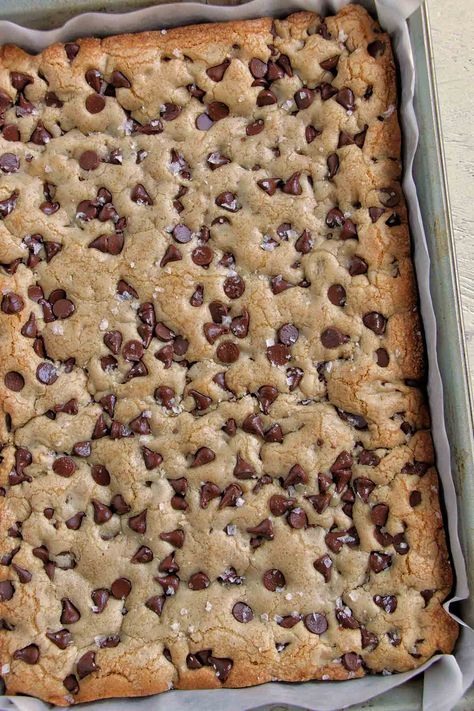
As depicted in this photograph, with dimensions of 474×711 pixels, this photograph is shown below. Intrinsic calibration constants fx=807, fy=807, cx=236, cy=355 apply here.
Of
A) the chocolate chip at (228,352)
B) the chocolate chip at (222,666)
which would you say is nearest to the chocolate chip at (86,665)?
the chocolate chip at (222,666)

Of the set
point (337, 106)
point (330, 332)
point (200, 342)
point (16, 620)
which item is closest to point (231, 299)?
point (200, 342)

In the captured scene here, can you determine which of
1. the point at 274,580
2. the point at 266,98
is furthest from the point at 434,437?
the point at 266,98

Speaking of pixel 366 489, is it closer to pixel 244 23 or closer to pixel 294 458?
pixel 294 458

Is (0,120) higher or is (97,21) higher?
(97,21)

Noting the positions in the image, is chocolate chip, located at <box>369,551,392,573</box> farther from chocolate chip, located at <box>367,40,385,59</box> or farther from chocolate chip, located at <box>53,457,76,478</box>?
chocolate chip, located at <box>367,40,385,59</box>

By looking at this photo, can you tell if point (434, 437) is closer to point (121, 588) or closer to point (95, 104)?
point (121, 588)

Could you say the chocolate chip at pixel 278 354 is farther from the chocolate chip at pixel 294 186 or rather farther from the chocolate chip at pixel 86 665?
the chocolate chip at pixel 86 665

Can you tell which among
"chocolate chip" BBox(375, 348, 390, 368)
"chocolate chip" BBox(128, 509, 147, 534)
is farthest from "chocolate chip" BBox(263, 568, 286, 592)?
"chocolate chip" BBox(375, 348, 390, 368)
